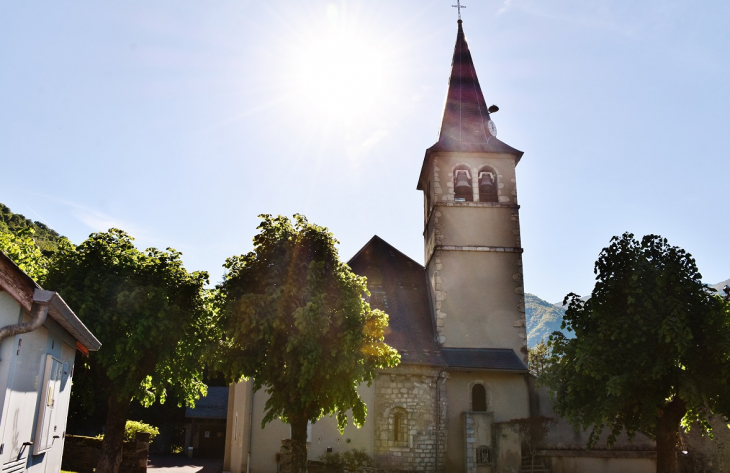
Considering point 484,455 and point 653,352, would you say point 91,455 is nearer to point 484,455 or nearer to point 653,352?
point 484,455

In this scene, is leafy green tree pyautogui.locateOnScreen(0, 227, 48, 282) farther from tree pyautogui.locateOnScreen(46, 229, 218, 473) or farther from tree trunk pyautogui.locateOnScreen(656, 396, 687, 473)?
tree trunk pyautogui.locateOnScreen(656, 396, 687, 473)

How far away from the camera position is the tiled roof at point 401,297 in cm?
2258

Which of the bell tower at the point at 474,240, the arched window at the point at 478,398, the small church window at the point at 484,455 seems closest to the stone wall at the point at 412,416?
the small church window at the point at 484,455

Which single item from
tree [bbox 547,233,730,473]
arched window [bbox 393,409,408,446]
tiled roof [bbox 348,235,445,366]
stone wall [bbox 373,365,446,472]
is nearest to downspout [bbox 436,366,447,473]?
stone wall [bbox 373,365,446,472]

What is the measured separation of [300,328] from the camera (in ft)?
42.8

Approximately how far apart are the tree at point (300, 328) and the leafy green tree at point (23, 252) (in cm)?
544

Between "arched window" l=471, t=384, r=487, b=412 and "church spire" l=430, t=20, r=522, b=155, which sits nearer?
"arched window" l=471, t=384, r=487, b=412

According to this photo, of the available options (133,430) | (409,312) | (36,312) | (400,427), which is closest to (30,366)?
(36,312)

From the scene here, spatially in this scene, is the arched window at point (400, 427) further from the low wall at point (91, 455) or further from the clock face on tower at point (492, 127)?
the clock face on tower at point (492, 127)

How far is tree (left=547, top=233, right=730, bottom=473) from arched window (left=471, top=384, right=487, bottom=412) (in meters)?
7.28

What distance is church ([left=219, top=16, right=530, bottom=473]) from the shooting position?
20.8 m

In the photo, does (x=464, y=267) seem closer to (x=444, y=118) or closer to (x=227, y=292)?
(x=444, y=118)

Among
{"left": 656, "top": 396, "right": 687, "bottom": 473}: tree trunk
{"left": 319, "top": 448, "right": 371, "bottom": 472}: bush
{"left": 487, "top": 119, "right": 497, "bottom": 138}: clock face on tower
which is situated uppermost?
{"left": 487, "top": 119, "right": 497, "bottom": 138}: clock face on tower

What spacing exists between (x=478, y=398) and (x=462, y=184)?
9441 mm
